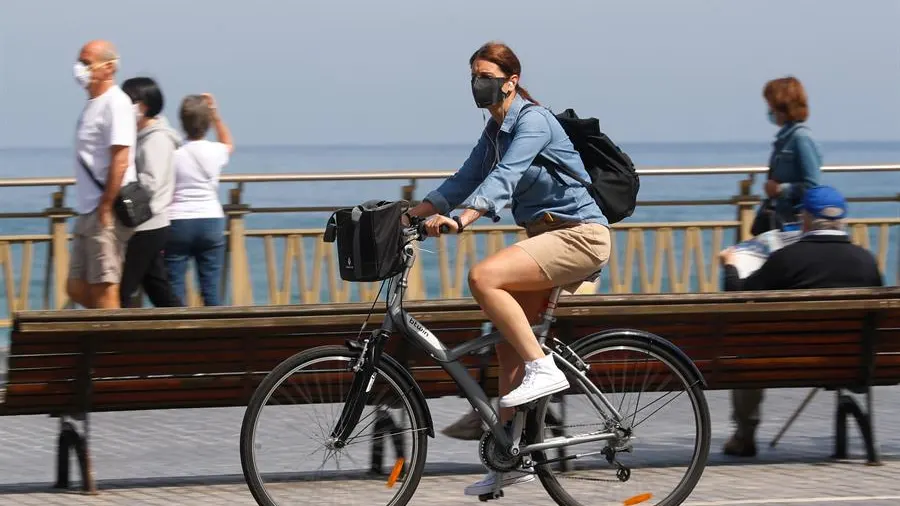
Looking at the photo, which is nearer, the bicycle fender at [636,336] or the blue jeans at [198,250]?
the bicycle fender at [636,336]

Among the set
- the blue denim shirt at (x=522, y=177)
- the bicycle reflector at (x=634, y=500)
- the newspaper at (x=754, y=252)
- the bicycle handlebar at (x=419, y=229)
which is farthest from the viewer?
the newspaper at (x=754, y=252)

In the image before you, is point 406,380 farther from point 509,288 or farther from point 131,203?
point 131,203

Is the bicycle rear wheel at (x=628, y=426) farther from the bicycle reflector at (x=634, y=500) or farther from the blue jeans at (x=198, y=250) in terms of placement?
the blue jeans at (x=198, y=250)

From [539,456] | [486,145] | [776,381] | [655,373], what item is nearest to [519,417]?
[539,456]

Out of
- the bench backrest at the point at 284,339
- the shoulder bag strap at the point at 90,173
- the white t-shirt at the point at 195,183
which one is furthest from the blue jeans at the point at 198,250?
the bench backrest at the point at 284,339

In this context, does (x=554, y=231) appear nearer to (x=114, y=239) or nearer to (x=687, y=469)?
(x=687, y=469)

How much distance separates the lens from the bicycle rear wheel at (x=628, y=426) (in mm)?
6070

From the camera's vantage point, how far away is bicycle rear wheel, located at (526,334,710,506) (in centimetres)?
607

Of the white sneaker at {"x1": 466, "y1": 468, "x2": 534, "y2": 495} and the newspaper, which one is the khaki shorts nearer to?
the white sneaker at {"x1": 466, "y1": 468, "x2": 534, "y2": 495}

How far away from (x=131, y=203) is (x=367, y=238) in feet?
9.25

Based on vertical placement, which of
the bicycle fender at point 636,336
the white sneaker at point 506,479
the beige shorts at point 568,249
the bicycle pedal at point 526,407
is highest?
the beige shorts at point 568,249

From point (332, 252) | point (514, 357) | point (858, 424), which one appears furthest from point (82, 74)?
point (332, 252)

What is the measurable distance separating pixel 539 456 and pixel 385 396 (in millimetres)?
628

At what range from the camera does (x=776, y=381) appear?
278 inches
